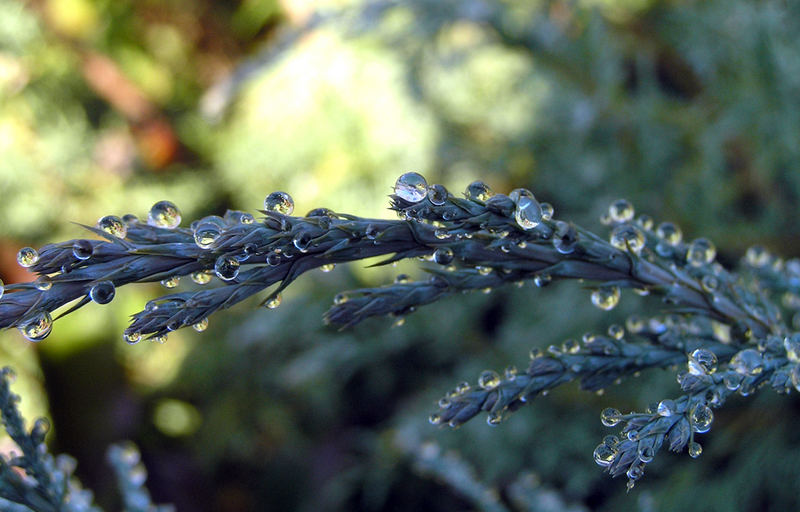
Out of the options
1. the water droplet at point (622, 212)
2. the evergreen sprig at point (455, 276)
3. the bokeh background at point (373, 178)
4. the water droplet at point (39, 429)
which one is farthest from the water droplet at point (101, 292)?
the bokeh background at point (373, 178)

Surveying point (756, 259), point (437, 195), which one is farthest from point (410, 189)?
point (756, 259)

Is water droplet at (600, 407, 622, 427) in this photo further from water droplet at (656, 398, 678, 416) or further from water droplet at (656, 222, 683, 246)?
water droplet at (656, 222, 683, 246)

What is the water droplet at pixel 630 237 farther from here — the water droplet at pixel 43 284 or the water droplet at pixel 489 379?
the water droplet at pixel 43 284

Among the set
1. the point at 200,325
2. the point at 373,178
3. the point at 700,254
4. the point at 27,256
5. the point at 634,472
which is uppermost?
the point at 373,178

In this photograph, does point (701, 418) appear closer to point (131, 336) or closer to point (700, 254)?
point (700, 254)

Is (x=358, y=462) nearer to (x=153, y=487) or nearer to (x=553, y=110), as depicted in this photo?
(x=153, y=487)
